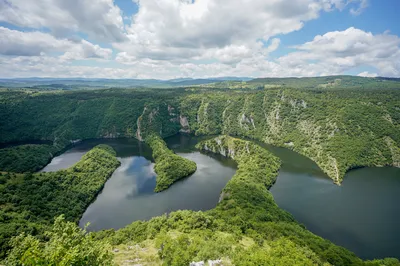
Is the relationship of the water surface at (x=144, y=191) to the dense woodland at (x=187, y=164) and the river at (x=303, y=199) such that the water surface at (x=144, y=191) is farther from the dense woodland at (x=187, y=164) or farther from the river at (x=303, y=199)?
the dense woodland at (x=187, y=164)

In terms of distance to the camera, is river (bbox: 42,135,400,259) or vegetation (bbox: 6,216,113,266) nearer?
vegetation (bbox: 6,216,113,266)

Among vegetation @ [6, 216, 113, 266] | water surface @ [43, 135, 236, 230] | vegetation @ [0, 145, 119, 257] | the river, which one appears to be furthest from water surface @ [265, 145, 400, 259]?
vegetation @ [0, 145, 119, 257]

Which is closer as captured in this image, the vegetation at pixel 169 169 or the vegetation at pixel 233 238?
the vegetation at pixel 233 238

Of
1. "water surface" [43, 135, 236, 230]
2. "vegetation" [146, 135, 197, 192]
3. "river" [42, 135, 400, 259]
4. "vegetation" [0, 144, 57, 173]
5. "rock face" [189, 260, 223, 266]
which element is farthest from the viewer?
"vegetation" [0, 144, 57, 173]

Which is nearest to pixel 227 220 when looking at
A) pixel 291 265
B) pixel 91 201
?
pixel 291 265

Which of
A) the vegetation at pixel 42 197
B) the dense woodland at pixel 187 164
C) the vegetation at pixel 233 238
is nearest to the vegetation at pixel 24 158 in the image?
the dense woodland at pixel 187 164

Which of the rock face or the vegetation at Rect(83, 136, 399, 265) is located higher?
the rock face

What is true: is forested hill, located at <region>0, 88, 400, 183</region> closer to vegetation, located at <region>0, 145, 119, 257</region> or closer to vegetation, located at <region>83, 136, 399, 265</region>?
vegetation, located at <region>0, 145, 119, 257</region>

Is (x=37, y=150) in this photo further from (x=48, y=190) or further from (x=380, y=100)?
(x=380, y=100)
